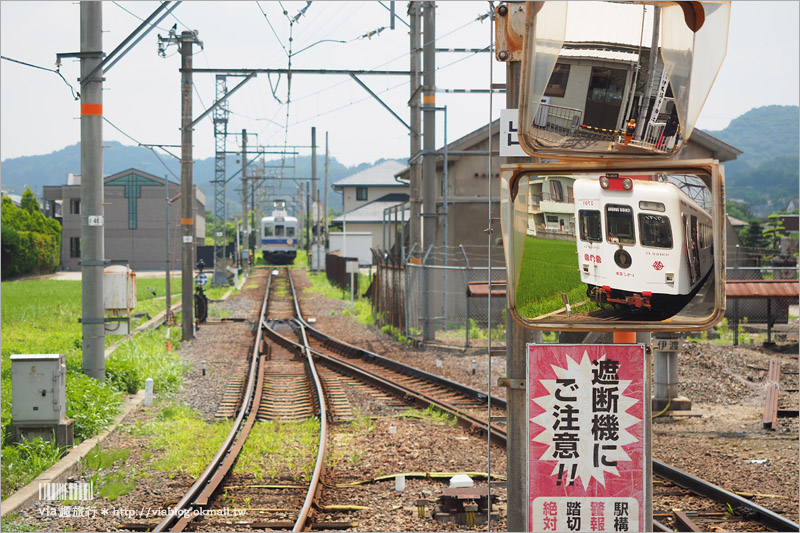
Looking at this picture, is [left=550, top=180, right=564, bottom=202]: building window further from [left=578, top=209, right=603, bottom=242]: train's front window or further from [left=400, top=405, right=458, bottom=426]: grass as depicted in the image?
[left=400, top=405, right=458, bottom=426]: grass

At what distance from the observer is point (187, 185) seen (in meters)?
20.3

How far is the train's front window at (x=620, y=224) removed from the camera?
7.97 ft

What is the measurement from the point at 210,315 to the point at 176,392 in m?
14.0

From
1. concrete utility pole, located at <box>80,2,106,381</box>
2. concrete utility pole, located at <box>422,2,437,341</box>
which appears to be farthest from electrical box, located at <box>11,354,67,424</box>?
concrete utility pole, located at <box>422,2,437,341</box>

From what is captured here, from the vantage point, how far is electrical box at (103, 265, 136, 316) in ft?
37.3

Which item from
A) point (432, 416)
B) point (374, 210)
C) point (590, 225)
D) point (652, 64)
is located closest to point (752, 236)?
point (374, 210)

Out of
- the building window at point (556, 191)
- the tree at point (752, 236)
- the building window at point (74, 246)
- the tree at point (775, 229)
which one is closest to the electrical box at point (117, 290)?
the building window at point (556, 191)

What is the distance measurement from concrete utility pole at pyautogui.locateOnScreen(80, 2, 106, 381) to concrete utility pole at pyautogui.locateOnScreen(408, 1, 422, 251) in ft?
28.5

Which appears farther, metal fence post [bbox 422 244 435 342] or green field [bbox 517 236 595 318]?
metal fence post [bbox 422 244 435 342]

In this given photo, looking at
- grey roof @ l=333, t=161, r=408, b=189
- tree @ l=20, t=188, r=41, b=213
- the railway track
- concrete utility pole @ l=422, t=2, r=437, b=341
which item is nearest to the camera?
the railway track

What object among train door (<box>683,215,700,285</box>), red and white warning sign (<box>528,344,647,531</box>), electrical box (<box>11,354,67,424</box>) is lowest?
electrical box (<box>11,354,67,424</box>)

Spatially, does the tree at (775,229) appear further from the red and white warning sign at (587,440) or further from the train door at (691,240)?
the train door at (691,240)

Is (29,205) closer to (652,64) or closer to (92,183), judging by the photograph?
(92,183)

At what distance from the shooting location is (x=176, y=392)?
43.3 feet
